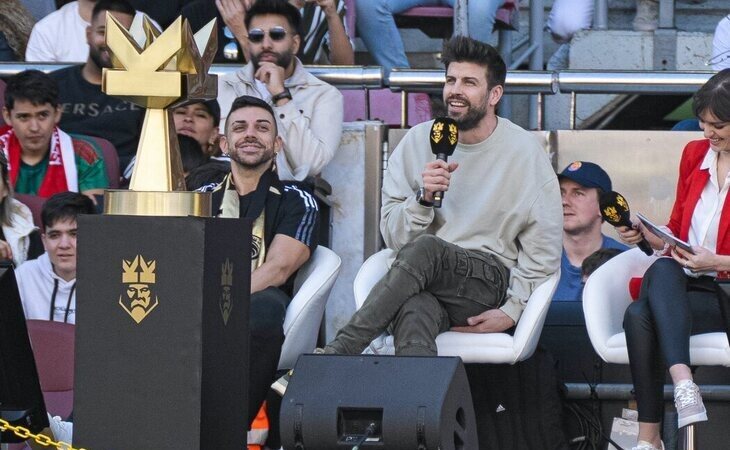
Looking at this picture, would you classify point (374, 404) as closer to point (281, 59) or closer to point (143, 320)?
point (143, 320)

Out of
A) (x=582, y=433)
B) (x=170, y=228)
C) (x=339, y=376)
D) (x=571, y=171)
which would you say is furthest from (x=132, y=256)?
(x=571, y=171)

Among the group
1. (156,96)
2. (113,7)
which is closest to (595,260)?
(113,7)

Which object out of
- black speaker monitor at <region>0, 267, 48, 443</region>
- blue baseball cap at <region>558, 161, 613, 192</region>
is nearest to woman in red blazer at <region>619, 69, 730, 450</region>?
blue baseball cap at <region>558, 161, 613, 192</region>

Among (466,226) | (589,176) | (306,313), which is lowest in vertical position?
(306,313)

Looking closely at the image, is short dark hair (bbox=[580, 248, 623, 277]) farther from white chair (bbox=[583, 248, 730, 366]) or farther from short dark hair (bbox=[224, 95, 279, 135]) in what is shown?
short dark hair (bbox=[224, 95, 279, 135])

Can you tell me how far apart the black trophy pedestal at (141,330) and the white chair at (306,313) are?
197cm

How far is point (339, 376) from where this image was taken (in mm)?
5098

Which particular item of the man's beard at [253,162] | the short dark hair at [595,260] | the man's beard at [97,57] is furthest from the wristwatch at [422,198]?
the man's beard at [97,57]

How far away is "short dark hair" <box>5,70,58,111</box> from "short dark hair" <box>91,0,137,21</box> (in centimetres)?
74

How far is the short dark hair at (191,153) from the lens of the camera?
7.28 m

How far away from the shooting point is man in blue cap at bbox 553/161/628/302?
7.02 meters

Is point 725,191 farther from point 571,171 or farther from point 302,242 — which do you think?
point 302,242

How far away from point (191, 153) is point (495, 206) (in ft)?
5.42

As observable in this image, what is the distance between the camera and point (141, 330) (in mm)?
4199
